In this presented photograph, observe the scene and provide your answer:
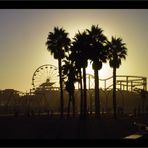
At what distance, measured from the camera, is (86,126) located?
34.9 metres

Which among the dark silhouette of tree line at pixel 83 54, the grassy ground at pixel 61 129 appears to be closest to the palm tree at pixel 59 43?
the dark silhouette of tree line at pixel 83 54

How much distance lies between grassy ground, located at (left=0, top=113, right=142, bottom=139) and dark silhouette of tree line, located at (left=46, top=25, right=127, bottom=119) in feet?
21.3

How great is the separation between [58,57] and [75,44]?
5.01m

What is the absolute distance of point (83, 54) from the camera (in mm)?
44250

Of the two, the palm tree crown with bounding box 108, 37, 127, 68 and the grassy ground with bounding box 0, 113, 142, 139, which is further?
the palm tree crown with bounding box 108, 37, 127, 68

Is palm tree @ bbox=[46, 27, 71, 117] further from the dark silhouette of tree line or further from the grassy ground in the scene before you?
the grassy ground

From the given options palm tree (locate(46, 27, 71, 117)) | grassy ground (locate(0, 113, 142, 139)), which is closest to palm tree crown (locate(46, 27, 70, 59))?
palm tree (locate(46, 27, 71, 117))

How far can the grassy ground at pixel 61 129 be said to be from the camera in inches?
1266

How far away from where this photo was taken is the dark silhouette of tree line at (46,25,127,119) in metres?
43.7

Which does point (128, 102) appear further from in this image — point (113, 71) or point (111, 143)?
point (111, 143)

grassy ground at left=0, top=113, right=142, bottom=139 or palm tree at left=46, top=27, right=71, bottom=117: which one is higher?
palm tree at left=46, top=27, right=71, bottom=117

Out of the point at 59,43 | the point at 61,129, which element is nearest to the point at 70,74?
the point at 59,43
